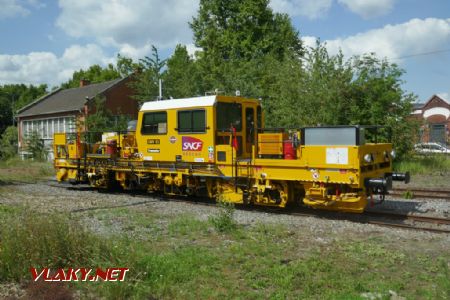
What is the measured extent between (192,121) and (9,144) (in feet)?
117

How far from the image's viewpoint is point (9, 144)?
41.9m

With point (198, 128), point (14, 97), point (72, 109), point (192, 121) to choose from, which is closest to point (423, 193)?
point (198, 128)

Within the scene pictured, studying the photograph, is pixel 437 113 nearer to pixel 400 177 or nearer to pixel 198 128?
pixel 400 177

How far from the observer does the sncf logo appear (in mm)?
11844

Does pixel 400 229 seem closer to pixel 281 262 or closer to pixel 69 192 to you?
pixel 281 262

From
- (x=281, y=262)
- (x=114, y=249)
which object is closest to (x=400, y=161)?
(x=281, y=262)

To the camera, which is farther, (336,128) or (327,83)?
(327,83)

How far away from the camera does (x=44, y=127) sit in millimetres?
41312

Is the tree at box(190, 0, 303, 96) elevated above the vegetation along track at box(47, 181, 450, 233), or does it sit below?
above

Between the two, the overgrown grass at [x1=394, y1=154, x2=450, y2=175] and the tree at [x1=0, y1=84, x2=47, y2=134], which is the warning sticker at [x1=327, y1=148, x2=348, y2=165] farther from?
the tree at [x1=0, y1=84, x2=47, y2=134]

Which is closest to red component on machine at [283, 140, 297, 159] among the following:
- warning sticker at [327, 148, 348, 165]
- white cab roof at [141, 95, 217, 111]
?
warning sticker at [327, 148, 348, 165]

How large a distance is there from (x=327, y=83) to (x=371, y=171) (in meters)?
10.9

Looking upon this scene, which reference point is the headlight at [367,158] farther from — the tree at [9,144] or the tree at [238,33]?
the tree at [9,144]

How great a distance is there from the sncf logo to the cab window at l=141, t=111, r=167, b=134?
88 centimetres
